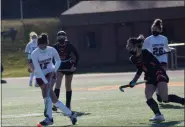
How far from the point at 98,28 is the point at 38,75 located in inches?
1093

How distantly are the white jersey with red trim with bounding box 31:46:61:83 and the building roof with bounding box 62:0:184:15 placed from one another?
82.7 ft

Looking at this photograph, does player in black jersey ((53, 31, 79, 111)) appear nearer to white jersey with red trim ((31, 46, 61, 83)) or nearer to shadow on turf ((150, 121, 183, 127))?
white jersey with red trim ((31, 46, 61, 83))

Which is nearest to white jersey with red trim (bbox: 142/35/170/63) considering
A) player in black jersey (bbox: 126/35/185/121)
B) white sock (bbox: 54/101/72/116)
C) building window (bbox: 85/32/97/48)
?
player in black jersey (bbox: 126/35/185/121)

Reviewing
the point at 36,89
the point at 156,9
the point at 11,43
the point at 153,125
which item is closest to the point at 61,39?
the point at 153,125

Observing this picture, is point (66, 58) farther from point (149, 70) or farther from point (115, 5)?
point (115, 5)

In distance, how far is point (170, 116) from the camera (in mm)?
12234

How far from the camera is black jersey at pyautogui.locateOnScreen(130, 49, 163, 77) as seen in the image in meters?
11.7

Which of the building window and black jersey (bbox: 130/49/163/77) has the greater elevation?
black jersey (bbox: 130/49/163/77)

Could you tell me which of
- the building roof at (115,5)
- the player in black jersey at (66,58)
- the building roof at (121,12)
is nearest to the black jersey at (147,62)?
the player in black jersey at (66,58)

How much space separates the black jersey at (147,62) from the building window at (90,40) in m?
28.2

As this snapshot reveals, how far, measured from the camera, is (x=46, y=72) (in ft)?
40.3

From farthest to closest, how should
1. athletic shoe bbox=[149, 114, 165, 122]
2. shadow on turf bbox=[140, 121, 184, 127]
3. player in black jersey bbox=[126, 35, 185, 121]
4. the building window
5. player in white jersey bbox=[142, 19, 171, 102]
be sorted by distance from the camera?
the building window, player in white jersey bbox=[142, 19, 171, 102], player in black jersey bbox=[126, 35, 185, 121], athletic shoe bbox=[149, 114, 165, 122], shadow on turf bbox=[140, 121, 184, 127]

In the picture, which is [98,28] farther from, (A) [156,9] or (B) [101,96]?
(B) [101,96]

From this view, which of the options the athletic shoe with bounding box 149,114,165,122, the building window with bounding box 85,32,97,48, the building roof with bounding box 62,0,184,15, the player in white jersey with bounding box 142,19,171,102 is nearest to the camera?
the athletic shoe with bounding box 149,114,165,122
